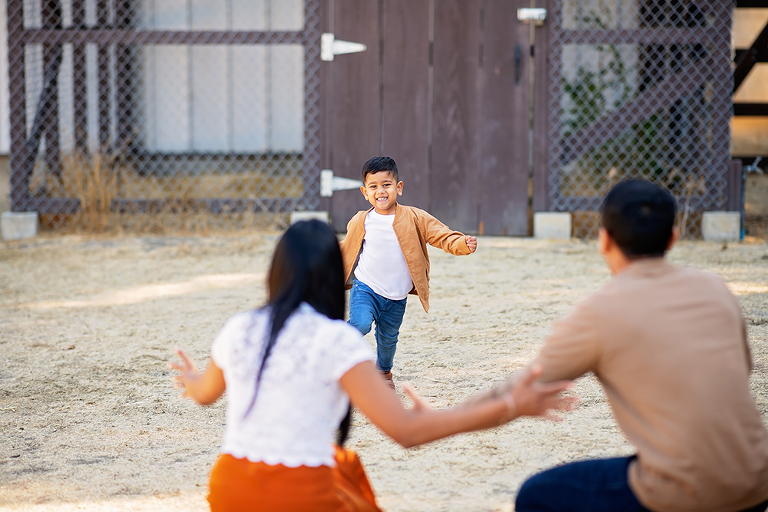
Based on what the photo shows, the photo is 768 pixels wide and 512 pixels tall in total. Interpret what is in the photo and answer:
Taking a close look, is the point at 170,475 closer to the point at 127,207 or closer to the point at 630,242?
the point at 630,242

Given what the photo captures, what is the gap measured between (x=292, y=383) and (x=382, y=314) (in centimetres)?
186

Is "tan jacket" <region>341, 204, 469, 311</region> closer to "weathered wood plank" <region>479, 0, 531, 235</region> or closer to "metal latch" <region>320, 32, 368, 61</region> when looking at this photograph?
"weathered wood plank" <region>479, 0, 531, 235</region>

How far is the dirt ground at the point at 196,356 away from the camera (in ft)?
8.13

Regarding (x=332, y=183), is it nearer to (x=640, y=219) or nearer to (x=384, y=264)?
(x=384, y=264)

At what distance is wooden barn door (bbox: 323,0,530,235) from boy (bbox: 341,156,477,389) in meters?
3.85

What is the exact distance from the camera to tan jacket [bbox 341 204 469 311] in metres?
3.34

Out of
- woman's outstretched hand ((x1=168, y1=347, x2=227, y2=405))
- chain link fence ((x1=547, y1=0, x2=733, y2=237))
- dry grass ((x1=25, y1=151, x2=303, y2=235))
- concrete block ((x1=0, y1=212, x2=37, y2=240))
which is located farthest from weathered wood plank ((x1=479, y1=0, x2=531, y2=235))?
woman's outstretched hand ((x1=168, y1=347, x2=227, y2=405))

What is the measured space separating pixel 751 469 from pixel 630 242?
47cm

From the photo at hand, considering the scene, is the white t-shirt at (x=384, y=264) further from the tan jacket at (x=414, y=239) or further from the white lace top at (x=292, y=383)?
the white lace top at (x=292, y=383)

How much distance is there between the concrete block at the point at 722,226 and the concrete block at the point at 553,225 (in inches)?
48.2

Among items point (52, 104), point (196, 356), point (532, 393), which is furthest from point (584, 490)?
point (52, 104)

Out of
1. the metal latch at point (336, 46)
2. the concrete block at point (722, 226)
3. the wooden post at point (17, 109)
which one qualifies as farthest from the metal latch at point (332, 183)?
the concrete block at point (722, 226)

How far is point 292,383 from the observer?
1512mm

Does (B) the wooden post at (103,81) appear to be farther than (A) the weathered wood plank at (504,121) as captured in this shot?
Yes
